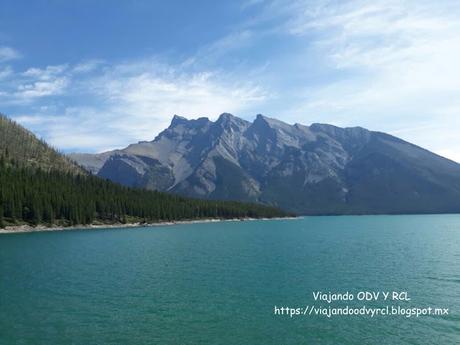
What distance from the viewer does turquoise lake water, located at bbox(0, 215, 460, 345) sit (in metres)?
43.2

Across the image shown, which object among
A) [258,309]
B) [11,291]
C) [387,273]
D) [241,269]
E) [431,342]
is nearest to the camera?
[431,342]

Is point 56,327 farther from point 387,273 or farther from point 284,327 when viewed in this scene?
point 387,273

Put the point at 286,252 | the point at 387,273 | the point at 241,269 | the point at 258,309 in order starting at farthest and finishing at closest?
the point at 286,252
the point at 241,269
the point at 387,273
the point at 258,309

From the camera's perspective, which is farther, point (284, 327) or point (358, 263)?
point (358, 263)

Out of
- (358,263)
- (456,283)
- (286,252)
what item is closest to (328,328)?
(456,283)

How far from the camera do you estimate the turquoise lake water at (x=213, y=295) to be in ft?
142

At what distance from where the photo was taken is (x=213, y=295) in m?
60.3

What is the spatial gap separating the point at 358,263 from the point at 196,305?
156ft

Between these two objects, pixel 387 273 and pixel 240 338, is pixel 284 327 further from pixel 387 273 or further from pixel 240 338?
pixel 387 273

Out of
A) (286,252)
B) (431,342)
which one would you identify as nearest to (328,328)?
(431,342)

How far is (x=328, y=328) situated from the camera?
149ft

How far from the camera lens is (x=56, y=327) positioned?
45.3m

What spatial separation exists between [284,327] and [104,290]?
3191 cm

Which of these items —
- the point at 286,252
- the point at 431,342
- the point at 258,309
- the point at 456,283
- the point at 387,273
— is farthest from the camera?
the point at 286,252
